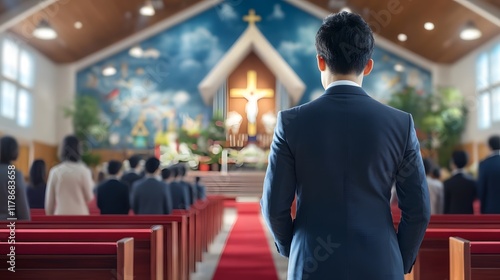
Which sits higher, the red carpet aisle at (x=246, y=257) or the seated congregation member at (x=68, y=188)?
the seated congregation member at (x=68, y=188)

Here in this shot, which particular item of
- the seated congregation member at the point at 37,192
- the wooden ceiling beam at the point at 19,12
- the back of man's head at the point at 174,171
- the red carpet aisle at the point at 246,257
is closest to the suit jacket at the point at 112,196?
the seated congregation member at the point at 37,192

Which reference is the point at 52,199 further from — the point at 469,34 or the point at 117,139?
the point at 117,139

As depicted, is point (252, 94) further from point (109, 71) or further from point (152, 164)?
point (152, 164)

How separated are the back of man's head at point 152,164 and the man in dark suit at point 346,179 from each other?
12.4 ft

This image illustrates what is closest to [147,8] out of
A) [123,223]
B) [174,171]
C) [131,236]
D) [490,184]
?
[174,171]

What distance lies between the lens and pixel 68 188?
489 cm

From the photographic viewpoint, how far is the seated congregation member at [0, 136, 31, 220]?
3.46m

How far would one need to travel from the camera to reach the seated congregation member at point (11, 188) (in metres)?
3.46

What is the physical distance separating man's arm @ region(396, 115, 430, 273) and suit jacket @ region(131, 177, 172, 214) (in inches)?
153

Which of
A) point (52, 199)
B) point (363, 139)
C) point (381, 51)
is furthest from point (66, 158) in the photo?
point (381, 51)

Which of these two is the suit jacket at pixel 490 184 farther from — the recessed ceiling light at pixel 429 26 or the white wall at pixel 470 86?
the white wall at pixel 470 86

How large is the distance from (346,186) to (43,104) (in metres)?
17.8

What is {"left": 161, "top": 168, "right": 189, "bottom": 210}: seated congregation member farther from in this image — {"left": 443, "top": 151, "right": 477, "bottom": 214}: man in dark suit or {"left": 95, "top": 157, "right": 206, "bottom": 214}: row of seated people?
{"left": 443, "top": 151, "right": 477, "bottom": 214}: man in dark suit

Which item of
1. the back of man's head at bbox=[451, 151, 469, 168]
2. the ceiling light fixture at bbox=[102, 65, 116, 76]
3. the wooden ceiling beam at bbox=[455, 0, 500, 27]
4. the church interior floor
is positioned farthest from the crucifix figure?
the back of man's head at bbox=[451, 151, 469, 168]
